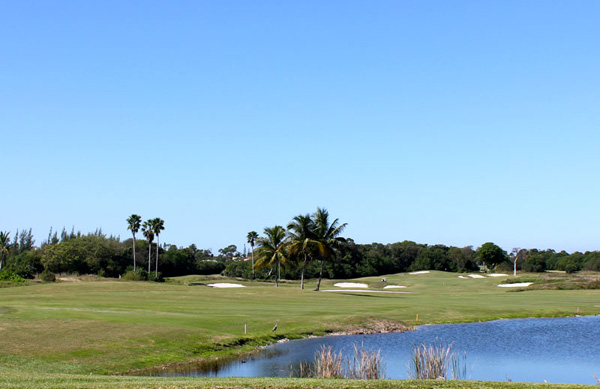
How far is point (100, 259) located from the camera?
108 meters

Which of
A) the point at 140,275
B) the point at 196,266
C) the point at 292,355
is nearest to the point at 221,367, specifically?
the point at 292,355

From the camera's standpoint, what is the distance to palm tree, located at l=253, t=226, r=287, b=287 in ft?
269

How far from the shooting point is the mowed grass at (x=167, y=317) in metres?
27.8

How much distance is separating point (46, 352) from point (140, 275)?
62.3 metres

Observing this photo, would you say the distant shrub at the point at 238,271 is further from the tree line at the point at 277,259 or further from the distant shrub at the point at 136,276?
the distant shrub at the point at 136,276

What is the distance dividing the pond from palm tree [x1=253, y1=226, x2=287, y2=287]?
37.6 meters

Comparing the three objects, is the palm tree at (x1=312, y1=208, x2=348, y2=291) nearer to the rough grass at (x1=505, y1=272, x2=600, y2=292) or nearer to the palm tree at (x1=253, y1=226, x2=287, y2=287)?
the palm tree at (x1=253, y1=226, x2=287, y2=287)

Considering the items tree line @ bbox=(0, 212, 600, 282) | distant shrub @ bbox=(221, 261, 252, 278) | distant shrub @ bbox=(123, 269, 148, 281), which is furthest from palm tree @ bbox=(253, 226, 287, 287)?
distant shrub @ bbox=(221, 261, 252, 278)

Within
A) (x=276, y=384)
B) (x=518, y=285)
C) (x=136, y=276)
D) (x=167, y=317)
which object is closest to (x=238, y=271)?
(x=136, y=276)

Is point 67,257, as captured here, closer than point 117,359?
No

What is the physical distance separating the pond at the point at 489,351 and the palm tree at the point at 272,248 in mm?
37629

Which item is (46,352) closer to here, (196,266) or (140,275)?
(140,275)

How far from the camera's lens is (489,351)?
3462 cm

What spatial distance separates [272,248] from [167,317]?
4230cm
